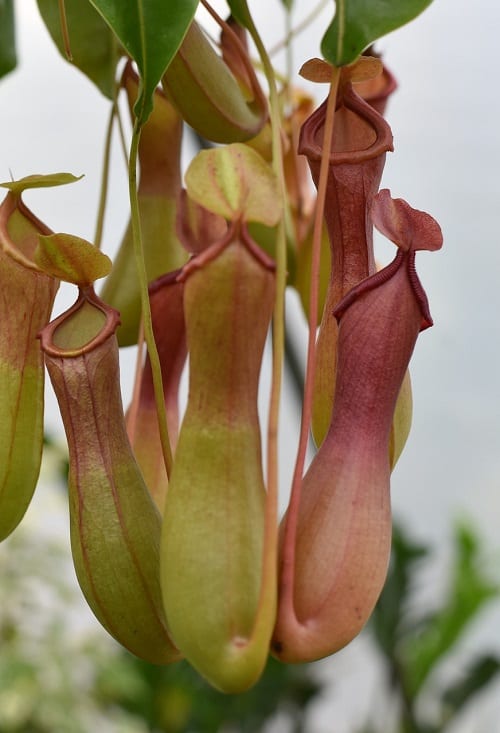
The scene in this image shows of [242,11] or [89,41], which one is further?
[89,41]

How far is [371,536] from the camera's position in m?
0.58

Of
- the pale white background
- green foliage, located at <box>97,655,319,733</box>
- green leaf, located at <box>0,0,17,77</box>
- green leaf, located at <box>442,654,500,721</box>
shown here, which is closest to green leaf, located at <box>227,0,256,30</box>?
green leaf, located at <box>0,0,17,77</box>

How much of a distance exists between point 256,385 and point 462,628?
105 inches

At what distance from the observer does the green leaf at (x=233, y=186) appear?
579mm

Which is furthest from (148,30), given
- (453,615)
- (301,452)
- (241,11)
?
(453,615)

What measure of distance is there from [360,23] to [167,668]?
245cm

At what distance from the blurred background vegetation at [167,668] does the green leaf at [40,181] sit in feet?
5.47

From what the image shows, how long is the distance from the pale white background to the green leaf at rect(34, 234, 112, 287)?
3.13m

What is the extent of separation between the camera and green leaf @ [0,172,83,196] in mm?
689

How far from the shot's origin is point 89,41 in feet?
2.89

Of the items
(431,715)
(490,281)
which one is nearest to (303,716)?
(431,715)

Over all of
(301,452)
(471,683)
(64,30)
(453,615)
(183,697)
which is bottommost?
(471,683)

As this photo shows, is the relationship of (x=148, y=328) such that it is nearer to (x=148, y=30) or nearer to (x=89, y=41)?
(x=148, y=30)

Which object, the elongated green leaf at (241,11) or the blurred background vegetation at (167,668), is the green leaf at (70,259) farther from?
the blurred background vegetation at (167,668)
